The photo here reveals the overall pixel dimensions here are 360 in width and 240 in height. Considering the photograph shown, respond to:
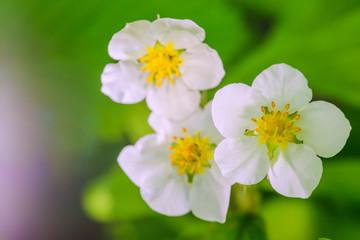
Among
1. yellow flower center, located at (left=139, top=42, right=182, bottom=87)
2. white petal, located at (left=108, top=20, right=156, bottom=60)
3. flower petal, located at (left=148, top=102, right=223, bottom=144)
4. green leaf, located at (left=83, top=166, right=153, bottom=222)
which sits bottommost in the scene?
green leaf, located at (left=83, top=166, right=153, bottom=222)

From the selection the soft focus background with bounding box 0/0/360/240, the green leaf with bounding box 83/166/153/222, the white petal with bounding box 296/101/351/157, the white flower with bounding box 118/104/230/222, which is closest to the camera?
the white petal with bounding box 296/101/351/157

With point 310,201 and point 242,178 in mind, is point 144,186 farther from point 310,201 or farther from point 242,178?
point 310,201

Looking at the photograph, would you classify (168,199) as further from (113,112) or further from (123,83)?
(113,112)

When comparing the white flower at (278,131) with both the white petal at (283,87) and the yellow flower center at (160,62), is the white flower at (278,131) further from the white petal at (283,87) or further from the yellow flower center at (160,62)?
the yellow flower center at (160,62)

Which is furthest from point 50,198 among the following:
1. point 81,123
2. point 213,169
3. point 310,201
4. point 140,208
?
point 213,169

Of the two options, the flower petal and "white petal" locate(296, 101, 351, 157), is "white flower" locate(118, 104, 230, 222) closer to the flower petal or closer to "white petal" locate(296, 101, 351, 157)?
the flower petal

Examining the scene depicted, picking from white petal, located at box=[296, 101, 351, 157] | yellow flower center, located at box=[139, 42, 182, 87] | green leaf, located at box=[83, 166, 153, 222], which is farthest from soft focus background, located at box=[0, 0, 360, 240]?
white petal, located at box=[296, 101, 351, 157]
